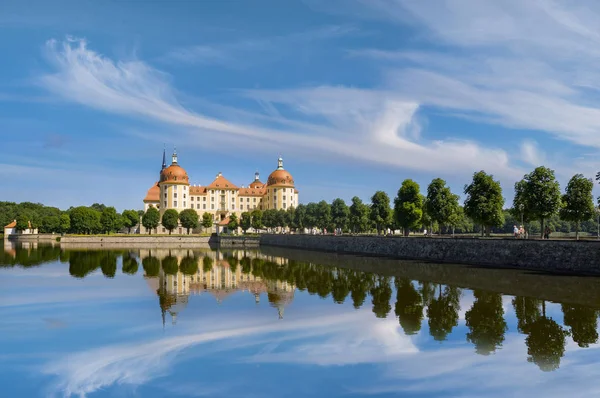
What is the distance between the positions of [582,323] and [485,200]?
33.6 metres

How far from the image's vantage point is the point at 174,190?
137 m

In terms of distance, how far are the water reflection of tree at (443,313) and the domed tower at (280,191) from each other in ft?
395

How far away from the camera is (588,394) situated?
461 inches

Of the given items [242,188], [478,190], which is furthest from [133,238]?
[478,190]

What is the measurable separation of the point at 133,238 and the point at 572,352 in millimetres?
98942

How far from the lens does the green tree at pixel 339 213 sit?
95312 millimetres

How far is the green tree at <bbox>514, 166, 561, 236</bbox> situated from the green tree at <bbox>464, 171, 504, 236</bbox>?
15.7ft

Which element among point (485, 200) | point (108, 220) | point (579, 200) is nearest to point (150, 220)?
point (108, 220)

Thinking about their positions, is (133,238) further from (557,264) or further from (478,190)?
(557,264)

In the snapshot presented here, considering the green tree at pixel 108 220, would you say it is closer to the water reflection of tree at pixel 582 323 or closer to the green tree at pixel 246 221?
the green tree at pixel 246 221

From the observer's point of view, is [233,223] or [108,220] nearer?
[108,220]

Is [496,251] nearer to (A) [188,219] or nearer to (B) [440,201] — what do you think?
(B) [440,201]

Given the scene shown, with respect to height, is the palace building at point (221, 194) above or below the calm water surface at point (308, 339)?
above

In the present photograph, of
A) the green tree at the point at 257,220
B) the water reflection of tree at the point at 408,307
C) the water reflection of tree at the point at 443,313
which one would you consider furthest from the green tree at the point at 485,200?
the green tree at the point at 257,220
